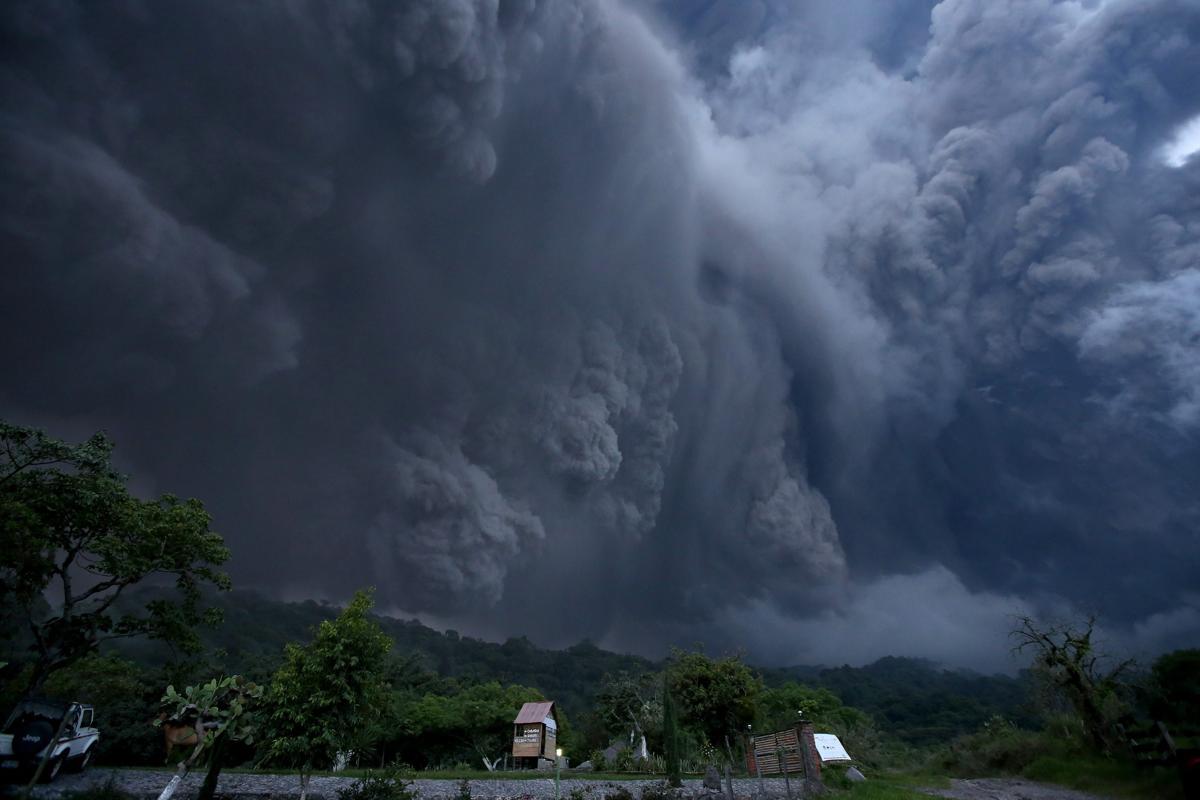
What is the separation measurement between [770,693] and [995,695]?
92.0 metres

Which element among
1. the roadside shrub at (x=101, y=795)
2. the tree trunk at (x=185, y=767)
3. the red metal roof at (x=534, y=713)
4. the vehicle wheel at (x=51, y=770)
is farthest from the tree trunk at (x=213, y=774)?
the red metal roof at (x=534, y=713)

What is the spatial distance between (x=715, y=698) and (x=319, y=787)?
30305 millimetres

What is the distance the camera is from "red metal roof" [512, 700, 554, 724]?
56.2m

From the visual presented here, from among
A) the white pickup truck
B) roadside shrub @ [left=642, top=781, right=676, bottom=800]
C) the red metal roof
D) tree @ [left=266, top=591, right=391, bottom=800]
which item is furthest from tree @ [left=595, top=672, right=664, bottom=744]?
the white pickup truck

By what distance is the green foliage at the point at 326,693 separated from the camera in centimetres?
2316

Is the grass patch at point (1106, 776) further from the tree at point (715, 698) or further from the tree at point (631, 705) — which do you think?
the tree at point (631, 705)

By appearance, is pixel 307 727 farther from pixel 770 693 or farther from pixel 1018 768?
pixel 770 693

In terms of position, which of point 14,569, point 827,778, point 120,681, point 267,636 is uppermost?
point 267,636

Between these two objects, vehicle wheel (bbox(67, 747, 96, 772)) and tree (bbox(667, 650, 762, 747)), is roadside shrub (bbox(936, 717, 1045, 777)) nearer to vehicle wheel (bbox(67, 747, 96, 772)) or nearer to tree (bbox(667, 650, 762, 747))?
tree (bbox(667, 650, 762, 747))

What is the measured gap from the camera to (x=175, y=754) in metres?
37.2

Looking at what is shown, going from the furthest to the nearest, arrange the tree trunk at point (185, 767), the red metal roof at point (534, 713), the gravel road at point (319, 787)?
the red metal roof at point (534, 713) → the gravel road at point (319, 787) → the tree trunk at point (185, 767)

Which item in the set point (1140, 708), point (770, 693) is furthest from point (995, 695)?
point (1140, 708)

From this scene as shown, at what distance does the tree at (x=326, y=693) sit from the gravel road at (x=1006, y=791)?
22273mm

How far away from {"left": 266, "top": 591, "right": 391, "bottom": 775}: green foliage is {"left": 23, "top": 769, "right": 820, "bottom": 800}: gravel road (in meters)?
2.00
